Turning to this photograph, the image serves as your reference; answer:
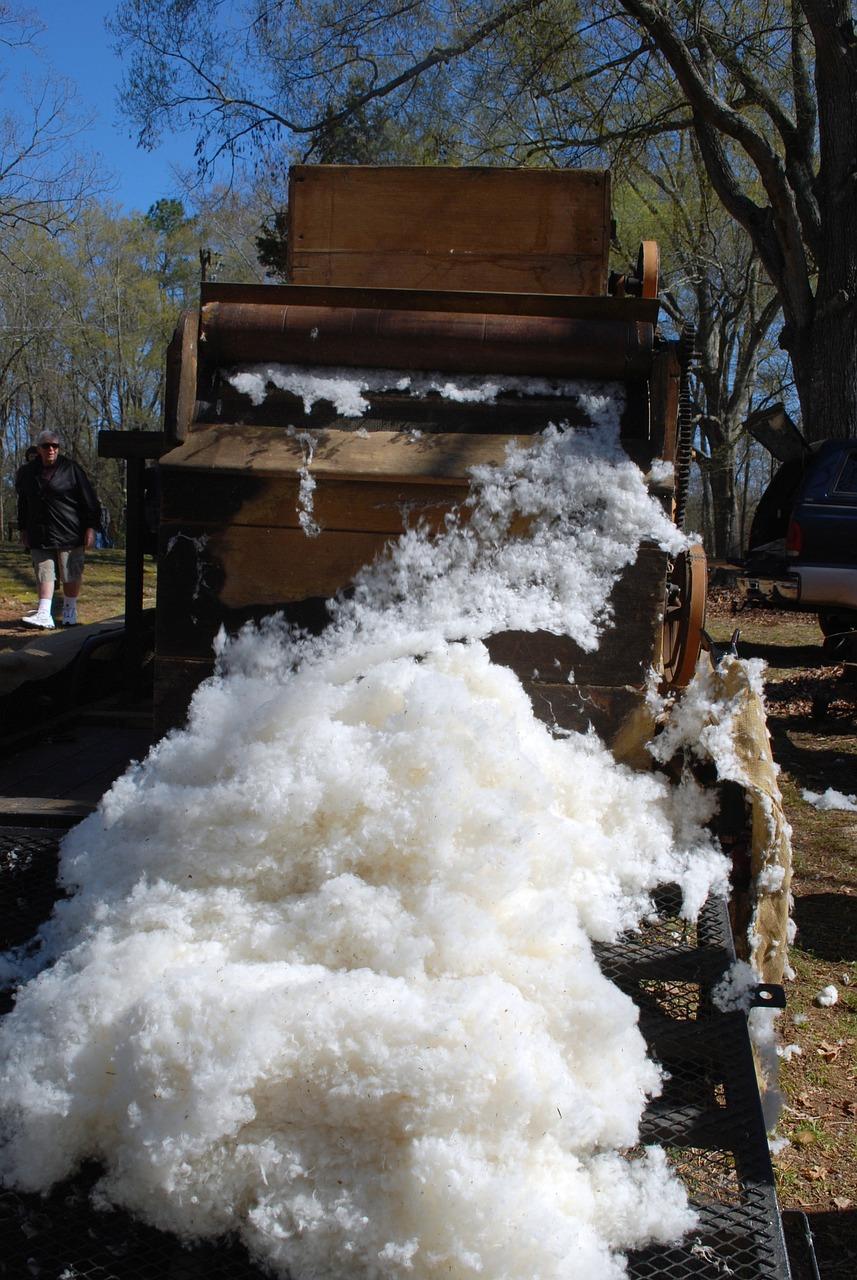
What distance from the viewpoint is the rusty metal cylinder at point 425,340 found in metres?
2.51

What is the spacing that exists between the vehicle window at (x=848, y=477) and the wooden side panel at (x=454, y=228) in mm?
6529

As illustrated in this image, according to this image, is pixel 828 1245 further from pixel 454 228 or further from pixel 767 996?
pixel 454 228

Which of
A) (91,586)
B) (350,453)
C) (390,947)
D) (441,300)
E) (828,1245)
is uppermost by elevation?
(441,300)

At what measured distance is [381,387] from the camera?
2.59 m

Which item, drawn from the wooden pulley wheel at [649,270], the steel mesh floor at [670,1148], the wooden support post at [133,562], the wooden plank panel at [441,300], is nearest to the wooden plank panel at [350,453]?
the wooden plank panel at [441,300]

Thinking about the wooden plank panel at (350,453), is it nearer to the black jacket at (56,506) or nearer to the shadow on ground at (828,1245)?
the shadow on ground at (828,1245)

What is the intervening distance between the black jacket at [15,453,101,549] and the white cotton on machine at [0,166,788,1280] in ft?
19.2

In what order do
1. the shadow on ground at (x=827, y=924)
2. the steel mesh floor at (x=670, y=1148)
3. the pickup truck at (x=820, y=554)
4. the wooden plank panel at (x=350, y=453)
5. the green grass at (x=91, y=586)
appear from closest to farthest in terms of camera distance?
the steel mesh floor at (x=670, y=1148) → the wooden plank panel at (x=350, y=453) → the shadow on ground at (x=827, y=924) → the pickup truck at (x=820, y=554) → the green grass at (x=91, y=586)

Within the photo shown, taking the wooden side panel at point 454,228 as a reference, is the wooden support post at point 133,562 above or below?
below

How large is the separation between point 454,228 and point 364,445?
3.61ft

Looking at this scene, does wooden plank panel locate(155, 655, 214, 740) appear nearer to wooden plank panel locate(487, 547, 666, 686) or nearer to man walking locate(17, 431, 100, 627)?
wooden plank panel locate(487, 547, 666, 686)

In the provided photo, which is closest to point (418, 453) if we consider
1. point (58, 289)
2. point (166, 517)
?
point (166, 517)

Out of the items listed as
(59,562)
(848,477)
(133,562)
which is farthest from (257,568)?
(848,477)

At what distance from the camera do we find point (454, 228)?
322 centimetres
